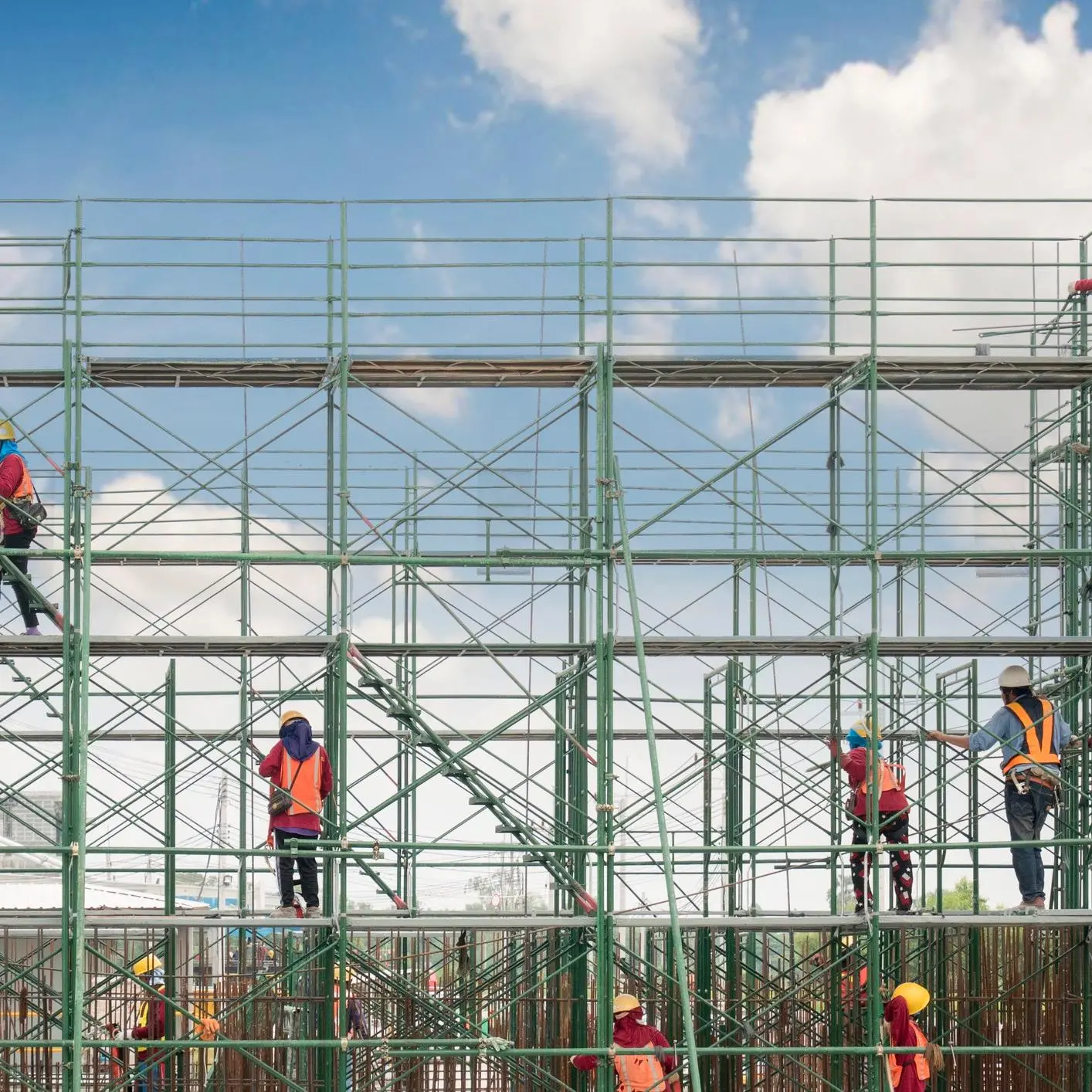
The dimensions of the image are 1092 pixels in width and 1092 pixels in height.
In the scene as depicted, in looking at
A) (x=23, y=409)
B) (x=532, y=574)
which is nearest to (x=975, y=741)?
(x=532, y=574)

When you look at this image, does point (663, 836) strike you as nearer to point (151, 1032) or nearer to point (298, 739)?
point (298, 739)

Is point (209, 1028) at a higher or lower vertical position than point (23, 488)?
lower

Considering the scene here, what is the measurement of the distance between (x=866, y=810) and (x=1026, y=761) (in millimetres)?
1521

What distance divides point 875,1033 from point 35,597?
8262mm

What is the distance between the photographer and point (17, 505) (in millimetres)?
17516

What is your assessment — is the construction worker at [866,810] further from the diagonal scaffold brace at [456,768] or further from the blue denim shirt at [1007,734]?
the diagonal scaffold brace at [456,768]

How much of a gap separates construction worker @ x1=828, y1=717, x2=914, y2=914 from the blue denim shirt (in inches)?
38.2

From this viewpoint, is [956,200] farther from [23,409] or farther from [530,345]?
[23,409]

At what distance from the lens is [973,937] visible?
2062cm

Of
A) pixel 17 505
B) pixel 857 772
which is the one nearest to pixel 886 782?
pixel 857 772

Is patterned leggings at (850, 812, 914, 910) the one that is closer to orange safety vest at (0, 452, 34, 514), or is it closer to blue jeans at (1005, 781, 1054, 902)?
blue jeans at (1005, 781, 1054, 902)

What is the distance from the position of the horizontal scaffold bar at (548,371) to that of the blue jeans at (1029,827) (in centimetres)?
382

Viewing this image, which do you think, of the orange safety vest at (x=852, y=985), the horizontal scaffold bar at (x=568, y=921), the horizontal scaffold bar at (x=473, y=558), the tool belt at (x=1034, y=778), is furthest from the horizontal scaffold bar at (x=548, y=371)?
the orange safety vest at (x=852, y=985)

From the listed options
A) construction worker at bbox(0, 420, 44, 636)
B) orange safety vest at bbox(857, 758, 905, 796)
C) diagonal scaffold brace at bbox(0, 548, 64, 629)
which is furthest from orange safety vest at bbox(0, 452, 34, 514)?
orange safety vest at bbox(857, 758, 905, 796)
